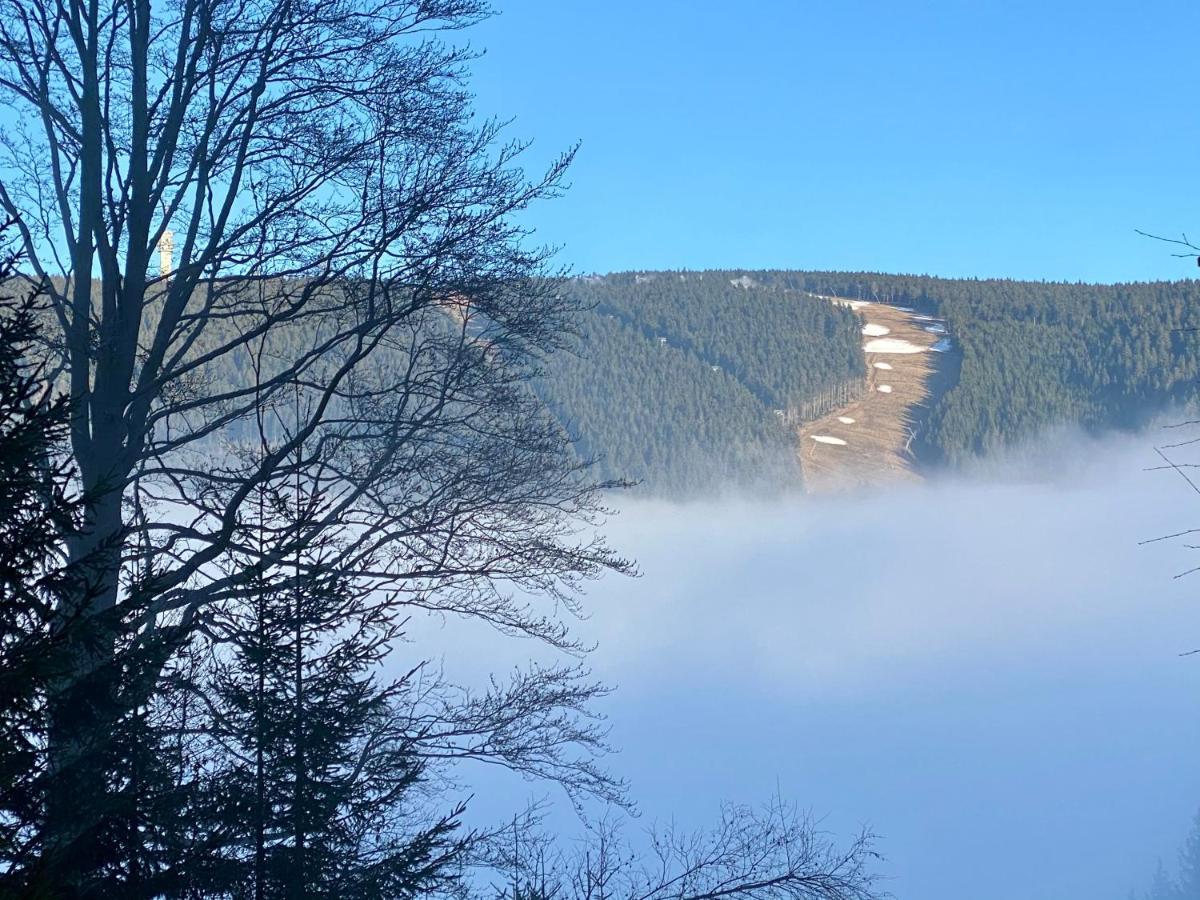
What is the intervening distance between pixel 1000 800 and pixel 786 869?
6989 cm

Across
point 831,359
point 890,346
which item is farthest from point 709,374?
point 890,346

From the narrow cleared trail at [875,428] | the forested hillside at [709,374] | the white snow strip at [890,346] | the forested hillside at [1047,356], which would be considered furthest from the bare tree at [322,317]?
the white snow strip at [890,346]

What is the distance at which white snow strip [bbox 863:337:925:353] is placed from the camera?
81625 millimetres

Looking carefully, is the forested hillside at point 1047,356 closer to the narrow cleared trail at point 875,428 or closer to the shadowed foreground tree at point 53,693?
the narrow cleared trail at point 875,428

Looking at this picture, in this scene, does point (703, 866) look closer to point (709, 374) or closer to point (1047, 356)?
point (709, 374)

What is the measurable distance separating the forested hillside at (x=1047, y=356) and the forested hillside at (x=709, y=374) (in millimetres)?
7580

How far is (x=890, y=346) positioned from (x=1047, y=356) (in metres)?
10.7

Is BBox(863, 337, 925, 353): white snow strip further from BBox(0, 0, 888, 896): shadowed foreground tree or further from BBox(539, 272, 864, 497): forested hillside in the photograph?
BBox(0, 0, 888, 896): shadowed foreground tree

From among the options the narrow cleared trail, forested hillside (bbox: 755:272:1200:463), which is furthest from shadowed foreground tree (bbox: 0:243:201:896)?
the narrow cleared trail

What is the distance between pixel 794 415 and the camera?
244ft

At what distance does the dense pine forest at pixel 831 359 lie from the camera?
196ft

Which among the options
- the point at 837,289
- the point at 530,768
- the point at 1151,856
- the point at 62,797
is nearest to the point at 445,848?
the point at 530,768

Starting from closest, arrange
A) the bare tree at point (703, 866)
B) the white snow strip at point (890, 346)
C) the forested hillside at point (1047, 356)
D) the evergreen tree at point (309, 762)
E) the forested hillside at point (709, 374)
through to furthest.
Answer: the evergreen tree at point (309, 762) < the bare tree at point (703, 866) < the forested hillside at point (709, 374) < the forested hillside at point (1047, 356) < the white snow strip at point (890, 346)

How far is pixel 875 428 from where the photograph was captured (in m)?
76.9
